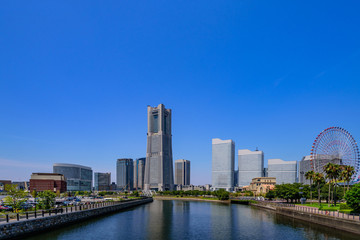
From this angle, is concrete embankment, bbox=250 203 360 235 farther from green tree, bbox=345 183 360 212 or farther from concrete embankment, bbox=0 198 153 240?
concrete embankment, bbox=0 198 153 240

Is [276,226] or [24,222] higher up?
[24,222]

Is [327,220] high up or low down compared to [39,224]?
down

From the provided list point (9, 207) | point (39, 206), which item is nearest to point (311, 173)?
point (39, 206)

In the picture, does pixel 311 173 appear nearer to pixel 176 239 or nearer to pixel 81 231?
pixel 176 239

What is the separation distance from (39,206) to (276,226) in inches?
2618

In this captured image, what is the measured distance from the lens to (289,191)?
12706 centimetres

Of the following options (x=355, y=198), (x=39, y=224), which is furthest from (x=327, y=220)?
(x=39, y=224)

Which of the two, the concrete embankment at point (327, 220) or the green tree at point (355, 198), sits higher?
the green tree at point (355, 198)

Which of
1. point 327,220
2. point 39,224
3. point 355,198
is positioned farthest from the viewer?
point 327,220

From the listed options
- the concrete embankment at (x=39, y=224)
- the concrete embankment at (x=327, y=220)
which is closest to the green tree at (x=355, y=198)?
the concrete embankment at (x=327, y=220)

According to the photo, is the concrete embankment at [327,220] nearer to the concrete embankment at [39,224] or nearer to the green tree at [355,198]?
the green tree at [355,198]

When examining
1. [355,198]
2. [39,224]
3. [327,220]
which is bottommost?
[327,220]

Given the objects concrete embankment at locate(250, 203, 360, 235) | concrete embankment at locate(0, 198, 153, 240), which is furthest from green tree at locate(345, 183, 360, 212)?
concrete embankment at locate(0, 198, 153, 240)

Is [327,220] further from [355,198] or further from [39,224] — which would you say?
[39,224]
